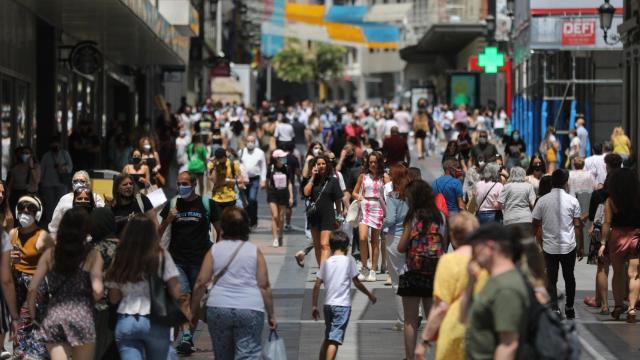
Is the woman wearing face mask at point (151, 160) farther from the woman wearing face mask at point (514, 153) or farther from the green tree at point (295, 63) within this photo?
the green tree at point (295, 63)

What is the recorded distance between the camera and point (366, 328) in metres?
14.0

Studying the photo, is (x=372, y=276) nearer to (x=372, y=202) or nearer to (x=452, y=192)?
(x=372, y=202)

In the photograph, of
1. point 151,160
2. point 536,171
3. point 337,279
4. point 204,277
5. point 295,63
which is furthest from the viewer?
point 295,63

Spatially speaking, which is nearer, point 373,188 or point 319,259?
point 373,188

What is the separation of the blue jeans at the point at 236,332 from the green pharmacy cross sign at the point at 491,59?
40.5 metres

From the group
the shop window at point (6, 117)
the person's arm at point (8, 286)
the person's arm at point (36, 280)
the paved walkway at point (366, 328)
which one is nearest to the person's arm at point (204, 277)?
the person's arm at point (36, 280)

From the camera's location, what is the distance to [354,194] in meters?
17.5

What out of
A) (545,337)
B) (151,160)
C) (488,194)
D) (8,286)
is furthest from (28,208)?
(151,160)

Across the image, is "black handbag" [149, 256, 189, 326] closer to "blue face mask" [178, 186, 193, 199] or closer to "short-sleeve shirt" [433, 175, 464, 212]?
"blue face mask" [178, 186, 193, 199]

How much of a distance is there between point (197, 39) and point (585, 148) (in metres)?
26.3

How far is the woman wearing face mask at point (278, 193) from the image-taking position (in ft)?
71.2

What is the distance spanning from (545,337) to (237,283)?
2770 millimetres

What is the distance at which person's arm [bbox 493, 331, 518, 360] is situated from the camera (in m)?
7.16

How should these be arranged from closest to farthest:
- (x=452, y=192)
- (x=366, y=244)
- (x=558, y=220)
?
(x=558, y=220) < (x=452, y=192) < (x=366, y=244)
